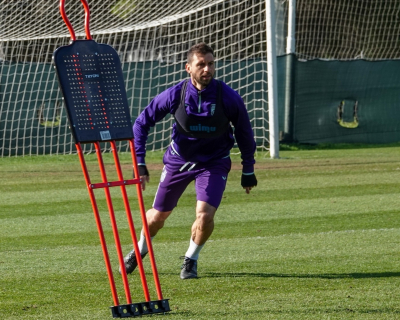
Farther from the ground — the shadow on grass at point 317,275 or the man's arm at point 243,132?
the man's arm at point 243,132

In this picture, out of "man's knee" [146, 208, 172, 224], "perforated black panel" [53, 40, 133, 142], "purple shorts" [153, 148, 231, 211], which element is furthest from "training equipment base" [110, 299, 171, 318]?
"man's knee" [146, 208, 172, 224]

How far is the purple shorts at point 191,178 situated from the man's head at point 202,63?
0.79m

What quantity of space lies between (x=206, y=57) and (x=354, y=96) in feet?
46.9

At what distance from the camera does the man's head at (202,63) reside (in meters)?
6.48

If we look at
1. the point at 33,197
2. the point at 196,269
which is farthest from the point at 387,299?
the point at 33,197

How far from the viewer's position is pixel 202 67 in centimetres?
652

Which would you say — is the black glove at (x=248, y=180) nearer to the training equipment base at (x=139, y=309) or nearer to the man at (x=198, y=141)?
the man at (x=198, y=141)

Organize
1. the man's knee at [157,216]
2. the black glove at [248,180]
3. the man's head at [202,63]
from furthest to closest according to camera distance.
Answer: the man's knee at [157,216]
the black glove at [248,180]
the man's head at [202,63]

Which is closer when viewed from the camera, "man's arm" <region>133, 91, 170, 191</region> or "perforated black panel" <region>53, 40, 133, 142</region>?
"perforated black panel" <region>53, 40, 133, 142</region>

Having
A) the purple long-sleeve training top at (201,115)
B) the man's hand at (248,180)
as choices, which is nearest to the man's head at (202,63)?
the purple long-sleeve training top at (201,115)

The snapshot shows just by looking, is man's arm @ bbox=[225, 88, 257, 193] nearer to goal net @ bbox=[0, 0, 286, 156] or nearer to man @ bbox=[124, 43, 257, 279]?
man @ bbox=[124, 43, 257, 279]

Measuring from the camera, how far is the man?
6.70 metres

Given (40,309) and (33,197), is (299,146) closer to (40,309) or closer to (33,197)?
(33,197)

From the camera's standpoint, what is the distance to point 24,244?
849 cm
